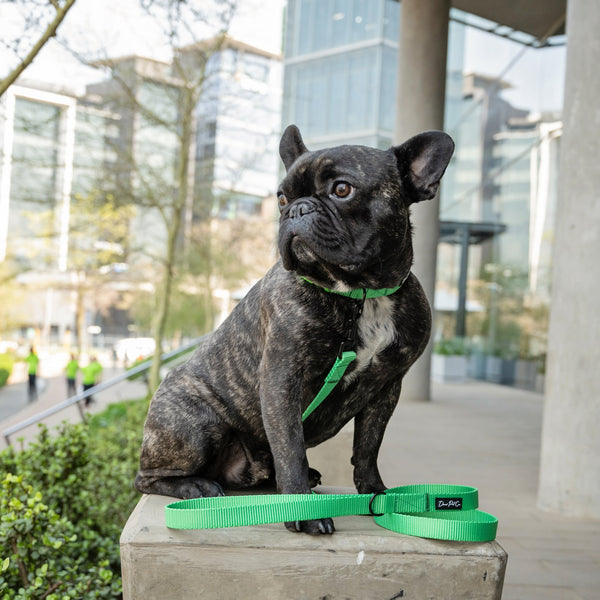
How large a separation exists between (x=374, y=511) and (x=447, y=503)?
24 cm

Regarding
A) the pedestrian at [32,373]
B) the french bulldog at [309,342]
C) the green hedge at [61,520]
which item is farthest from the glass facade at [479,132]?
the french bulldog at [309,342]

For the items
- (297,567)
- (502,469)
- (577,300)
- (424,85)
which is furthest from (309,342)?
(424,85)

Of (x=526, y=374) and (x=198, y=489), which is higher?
(x=198, y=489)

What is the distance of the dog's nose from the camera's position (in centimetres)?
197

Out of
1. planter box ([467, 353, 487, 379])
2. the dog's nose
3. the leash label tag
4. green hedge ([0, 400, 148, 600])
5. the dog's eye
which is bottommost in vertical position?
planter box ([467, 353, 487, 379])

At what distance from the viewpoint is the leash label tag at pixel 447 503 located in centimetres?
229

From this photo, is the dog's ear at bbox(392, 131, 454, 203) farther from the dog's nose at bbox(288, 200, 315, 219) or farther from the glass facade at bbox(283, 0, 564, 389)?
the glass facade at bbox(283, 0, 564, 389)

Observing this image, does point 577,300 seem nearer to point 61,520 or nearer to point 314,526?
point 61,520

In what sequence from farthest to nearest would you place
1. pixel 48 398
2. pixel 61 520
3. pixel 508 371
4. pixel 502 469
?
pixel 48 398 → pixel 508 371 → pixel 502 469 → pixel 61 520

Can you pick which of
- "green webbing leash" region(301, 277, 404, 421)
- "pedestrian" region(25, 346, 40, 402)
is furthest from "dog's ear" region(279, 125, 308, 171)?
"pedestrian" region(25, 346, 40, 402)

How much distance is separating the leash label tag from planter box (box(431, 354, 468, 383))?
20528 millimetres

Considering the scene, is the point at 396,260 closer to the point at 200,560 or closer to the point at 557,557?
the point at 200,560

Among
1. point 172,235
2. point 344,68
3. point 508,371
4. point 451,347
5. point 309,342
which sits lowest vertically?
point 508,371

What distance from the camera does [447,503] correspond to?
2299 millimetres
